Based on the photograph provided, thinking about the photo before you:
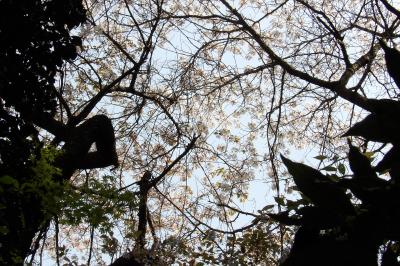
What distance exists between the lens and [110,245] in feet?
13.5

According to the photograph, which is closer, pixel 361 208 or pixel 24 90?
pixel 361 208

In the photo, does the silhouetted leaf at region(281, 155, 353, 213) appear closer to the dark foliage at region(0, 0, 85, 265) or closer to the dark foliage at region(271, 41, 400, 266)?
the dark foliage at region(271, 41, 400, 266)

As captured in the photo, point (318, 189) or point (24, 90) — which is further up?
point (24, 90)

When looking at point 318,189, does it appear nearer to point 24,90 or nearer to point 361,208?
point 361,208

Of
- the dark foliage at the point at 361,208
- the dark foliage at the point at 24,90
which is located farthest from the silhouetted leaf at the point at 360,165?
the dark foliage at the point at 24,90

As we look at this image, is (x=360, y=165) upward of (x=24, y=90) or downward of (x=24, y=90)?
downward

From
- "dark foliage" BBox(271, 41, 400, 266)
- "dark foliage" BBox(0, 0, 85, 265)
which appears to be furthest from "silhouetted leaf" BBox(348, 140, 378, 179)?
"dark foliage" BBox(0, 0, 85, 265)

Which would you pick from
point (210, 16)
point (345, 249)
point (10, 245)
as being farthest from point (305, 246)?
point (210, 16)

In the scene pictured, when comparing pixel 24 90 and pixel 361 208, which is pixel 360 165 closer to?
pixel 361 208

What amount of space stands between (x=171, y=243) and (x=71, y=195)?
6.65 ft

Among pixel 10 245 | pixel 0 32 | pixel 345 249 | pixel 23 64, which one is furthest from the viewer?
pixel 23 64

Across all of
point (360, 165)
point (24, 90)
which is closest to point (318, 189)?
point (360, 165)

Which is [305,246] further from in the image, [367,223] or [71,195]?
[71,195]

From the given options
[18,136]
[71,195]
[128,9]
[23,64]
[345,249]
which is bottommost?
[345,249]
